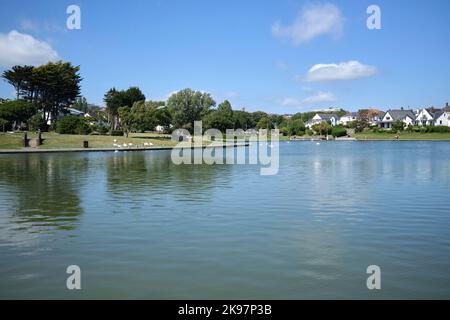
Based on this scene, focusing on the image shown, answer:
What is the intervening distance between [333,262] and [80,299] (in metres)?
4.47

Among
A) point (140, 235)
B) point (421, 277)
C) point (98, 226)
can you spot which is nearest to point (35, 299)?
point (140, 235)

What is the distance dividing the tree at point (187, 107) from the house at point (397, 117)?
7703 centimetres

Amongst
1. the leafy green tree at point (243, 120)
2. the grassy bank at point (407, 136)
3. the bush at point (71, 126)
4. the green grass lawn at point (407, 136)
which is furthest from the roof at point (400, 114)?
the bush at point (71, 126)

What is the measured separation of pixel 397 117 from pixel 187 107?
83116 millimetres

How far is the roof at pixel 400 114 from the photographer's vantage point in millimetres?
150000

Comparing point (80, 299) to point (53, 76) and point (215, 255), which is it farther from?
point (53, 76)

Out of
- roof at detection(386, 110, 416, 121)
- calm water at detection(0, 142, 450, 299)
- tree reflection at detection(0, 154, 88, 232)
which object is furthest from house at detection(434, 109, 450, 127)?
tree reflection at detection(0, 154, 88, 232)

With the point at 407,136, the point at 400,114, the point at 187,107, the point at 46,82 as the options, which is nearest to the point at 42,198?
the point at 46,82

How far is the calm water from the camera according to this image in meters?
7.22

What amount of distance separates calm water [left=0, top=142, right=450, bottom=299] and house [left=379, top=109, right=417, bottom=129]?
13998cm

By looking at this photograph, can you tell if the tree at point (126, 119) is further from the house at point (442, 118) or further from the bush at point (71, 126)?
the house at point (442, 118)

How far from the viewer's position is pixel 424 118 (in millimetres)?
146375
